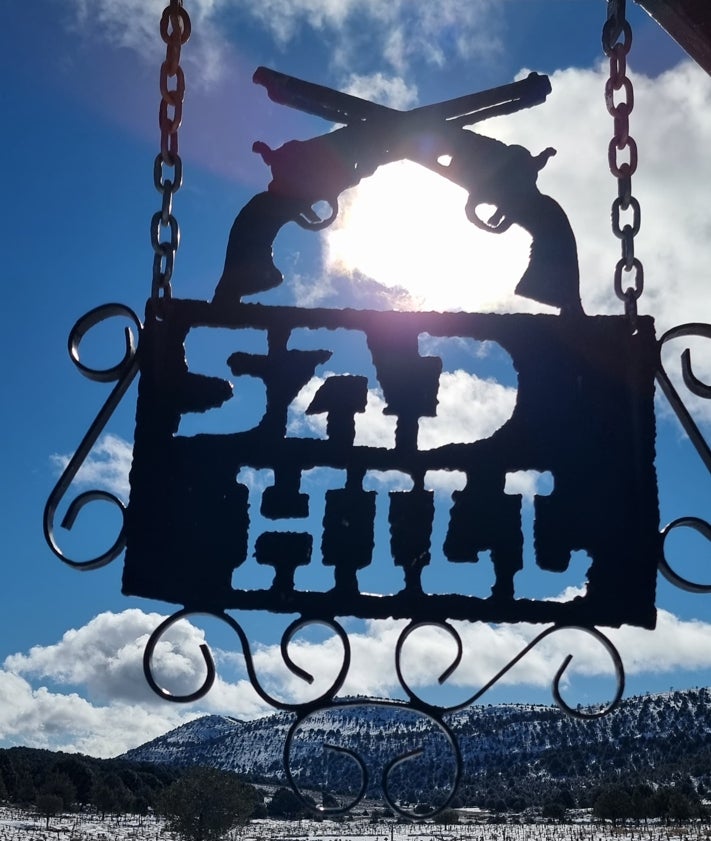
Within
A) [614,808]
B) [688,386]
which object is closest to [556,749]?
[614,808]

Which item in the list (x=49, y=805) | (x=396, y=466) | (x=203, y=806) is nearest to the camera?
(x=396, y=466)

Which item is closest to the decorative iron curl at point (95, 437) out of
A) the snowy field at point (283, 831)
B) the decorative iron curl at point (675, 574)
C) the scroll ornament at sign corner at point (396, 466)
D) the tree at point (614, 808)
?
the scroll ornament at sign corner at point (396, 466)

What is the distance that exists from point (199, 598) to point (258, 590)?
172 mm

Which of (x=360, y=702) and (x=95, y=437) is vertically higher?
(x=95, y=437)

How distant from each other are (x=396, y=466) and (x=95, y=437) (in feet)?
3.12

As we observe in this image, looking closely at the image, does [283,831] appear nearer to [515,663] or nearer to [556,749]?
[556,749]

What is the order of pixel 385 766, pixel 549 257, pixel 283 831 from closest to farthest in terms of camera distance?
pixel 385 766
pixel 549 257
pixel 283 831

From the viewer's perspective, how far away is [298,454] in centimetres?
276

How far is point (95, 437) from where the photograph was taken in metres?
2.83

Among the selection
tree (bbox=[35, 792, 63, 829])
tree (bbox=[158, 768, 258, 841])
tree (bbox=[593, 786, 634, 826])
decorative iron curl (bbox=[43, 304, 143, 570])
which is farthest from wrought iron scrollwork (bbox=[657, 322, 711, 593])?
tree (bbox=[35, 792, 63, 829])

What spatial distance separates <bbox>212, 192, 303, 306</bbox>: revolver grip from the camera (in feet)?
9.67

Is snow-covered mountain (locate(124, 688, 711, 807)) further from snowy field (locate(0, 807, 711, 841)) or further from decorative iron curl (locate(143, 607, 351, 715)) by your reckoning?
decorative iron curl (locate(143, 607, 351, 715))

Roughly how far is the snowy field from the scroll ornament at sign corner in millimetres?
55728

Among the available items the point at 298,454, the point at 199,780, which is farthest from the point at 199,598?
the point at 199,780
